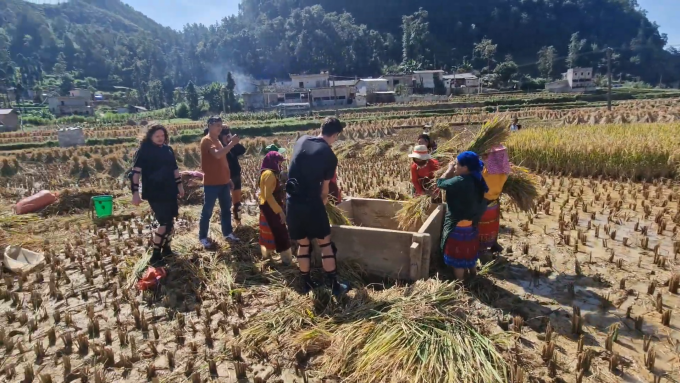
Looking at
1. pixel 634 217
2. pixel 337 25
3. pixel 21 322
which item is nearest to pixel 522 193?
pixel 634 217

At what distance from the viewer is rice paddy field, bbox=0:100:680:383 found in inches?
110

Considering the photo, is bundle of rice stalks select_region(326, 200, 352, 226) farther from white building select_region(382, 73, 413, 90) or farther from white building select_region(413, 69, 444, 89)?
white building select_region(382, 73, 413, 90)

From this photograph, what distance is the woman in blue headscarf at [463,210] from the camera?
143 inches

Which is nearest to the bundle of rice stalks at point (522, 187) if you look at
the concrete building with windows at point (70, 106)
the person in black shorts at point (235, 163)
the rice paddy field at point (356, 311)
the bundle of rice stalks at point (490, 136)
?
the bundle of rice stalks at point (490, 136)

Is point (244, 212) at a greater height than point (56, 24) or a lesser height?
lesser

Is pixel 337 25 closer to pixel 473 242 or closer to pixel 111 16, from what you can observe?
pixel 473 242

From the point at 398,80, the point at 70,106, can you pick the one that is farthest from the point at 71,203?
the point at 70,106

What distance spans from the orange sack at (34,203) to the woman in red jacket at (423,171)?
20.2 ft

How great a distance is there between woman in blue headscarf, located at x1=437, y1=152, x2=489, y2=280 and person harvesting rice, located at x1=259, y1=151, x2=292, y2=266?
62.4 inches

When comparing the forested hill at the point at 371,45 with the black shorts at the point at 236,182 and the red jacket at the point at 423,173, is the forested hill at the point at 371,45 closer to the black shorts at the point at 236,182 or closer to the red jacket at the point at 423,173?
the black shorts at the point at 236,182

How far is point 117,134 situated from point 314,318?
2802cm

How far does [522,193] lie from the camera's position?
4742mm

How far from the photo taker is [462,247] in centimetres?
381

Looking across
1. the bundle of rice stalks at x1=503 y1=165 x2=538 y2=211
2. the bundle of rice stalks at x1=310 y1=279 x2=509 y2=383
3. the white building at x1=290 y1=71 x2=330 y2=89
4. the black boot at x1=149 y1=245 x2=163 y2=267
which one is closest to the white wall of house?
the white building at x1=290 y1=71 x2=330 y2=89
